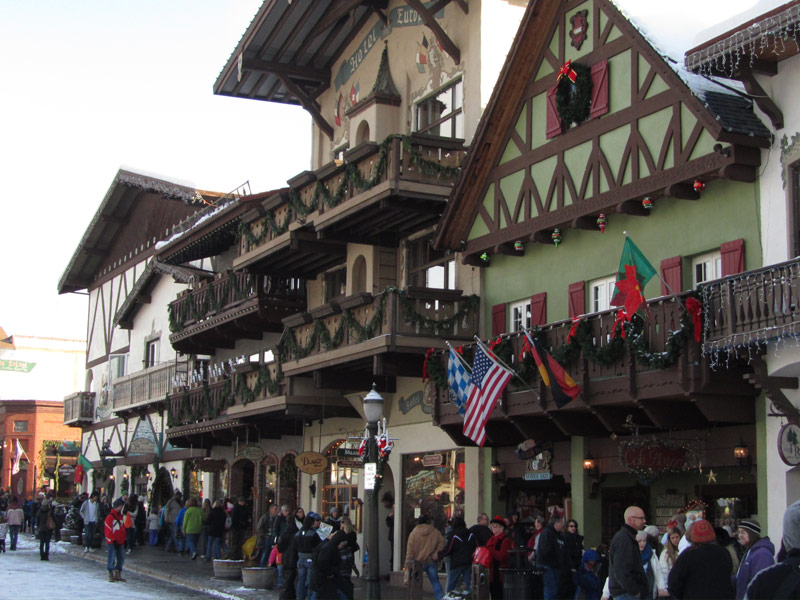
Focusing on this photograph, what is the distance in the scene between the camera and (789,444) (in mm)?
16188

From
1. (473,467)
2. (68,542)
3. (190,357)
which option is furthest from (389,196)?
(68,542)

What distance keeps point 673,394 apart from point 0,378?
66.9m

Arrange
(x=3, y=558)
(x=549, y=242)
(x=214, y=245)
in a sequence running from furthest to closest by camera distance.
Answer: (x=214, y=245)
(x=3, y=558)
(x=549, y=242)

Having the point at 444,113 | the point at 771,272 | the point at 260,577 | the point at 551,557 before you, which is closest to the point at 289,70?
the point at 444,113

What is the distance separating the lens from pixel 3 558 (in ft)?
105

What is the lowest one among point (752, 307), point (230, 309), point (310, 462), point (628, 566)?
point (628, 566)

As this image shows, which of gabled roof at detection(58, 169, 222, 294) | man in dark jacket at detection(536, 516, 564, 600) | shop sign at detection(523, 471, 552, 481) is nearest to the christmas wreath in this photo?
shop sign at detection(523, 471, 552, 481)

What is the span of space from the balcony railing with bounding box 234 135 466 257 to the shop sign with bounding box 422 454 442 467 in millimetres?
5075

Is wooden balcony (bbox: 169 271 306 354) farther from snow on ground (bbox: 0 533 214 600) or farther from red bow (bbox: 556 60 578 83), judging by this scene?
red bow (bbox: 556 60 578 83)

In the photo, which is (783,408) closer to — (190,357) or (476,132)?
(476,132)

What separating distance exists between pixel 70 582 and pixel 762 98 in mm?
16685

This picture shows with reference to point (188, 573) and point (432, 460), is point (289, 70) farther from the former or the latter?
point (188, 573)

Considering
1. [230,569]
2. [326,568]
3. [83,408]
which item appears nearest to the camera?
[326,568]

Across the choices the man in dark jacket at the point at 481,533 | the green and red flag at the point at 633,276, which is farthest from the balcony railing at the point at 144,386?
the green and red flag at the point at 633,276
